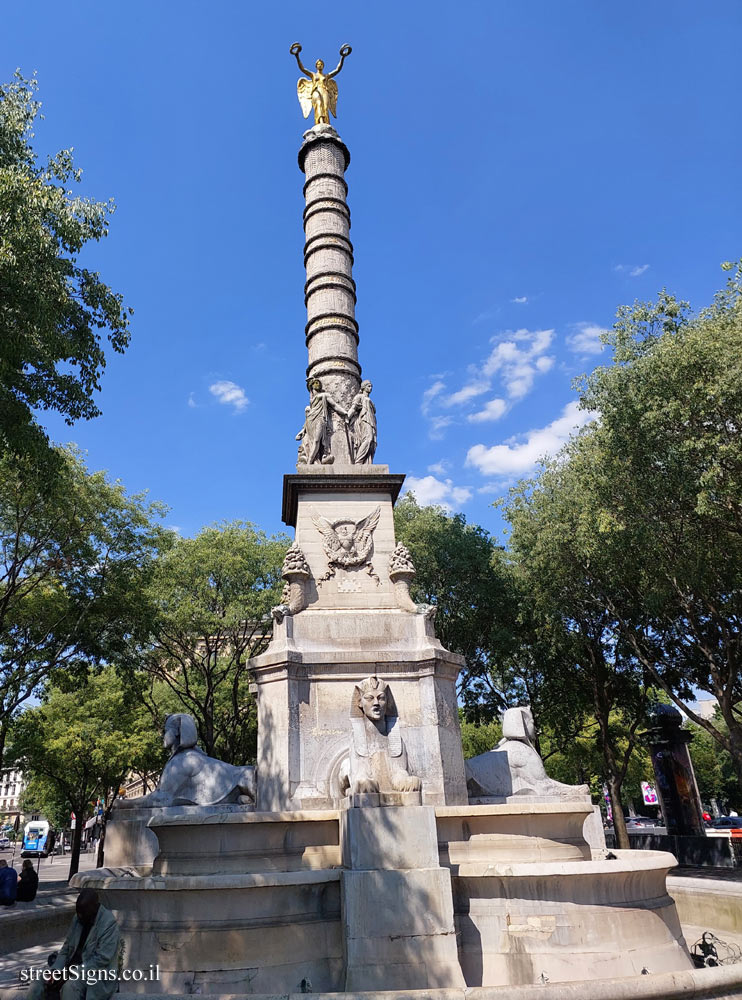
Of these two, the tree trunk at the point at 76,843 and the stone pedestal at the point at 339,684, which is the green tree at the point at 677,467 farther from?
the tree trunk at the point at 76,843

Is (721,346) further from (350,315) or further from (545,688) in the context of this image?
(545,688)

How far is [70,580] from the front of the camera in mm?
19359

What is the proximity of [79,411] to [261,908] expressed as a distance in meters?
9.14

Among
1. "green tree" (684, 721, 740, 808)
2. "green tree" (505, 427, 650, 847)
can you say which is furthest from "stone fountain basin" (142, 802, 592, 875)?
"green tree" (684, 721, 740, 808)

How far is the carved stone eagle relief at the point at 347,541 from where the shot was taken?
418 inches

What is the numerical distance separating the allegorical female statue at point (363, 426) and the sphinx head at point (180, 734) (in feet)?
16.5

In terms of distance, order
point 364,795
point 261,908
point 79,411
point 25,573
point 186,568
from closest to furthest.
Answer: point 261,908 → point 364,795 → point 79,411 → point 25,573 → point 186,568

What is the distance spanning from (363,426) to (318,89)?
10649 mm

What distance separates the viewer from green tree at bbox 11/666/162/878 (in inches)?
1072

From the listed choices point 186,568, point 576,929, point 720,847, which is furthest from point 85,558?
point 720,847

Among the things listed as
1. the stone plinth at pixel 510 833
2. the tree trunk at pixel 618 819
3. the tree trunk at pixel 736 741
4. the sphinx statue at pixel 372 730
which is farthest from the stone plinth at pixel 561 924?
the tree trunk at pixel 618 819

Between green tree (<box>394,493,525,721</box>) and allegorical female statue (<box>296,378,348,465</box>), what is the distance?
528 inches

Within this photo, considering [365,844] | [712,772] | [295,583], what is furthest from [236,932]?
[712,772]

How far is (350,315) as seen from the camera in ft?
45.6
